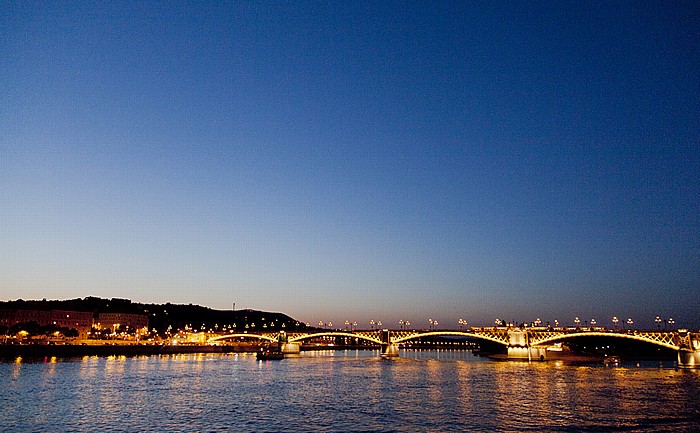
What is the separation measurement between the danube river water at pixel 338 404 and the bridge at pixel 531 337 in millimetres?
29993

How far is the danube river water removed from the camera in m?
37.1

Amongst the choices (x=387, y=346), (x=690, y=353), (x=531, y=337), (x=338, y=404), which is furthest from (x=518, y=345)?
(x=338, y=404)

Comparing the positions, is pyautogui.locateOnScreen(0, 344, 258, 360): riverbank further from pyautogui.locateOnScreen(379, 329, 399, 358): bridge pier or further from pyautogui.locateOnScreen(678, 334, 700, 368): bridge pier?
pyautogui.locateOnScreen(678, 334, 700, 368): bridge pier

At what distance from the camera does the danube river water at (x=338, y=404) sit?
37.1m

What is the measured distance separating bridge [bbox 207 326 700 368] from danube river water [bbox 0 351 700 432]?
98.4ft

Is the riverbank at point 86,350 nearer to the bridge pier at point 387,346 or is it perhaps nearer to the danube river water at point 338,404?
the danube river water at point 338,404

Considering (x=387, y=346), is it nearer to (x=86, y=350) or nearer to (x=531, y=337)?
(x=531, y=337)

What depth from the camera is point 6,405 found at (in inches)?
1721

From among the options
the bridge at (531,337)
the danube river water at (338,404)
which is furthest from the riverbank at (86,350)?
the danube river water at (338,404)

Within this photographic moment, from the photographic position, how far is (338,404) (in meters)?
47.2

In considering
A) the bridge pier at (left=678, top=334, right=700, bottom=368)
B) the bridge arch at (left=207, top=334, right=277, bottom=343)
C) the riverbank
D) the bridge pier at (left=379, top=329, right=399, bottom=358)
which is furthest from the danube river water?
the bridge arch at (left=207, top=334, right=277, bottom=343)

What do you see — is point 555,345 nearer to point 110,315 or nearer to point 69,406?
point 69,406

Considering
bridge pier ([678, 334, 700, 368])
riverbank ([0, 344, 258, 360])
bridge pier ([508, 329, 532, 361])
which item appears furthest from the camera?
bridge pier ([508, 329, 532, 361])

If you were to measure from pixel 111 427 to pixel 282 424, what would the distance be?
34.6 feet
